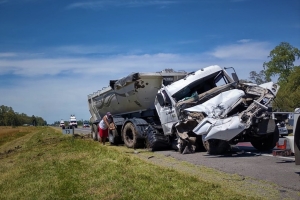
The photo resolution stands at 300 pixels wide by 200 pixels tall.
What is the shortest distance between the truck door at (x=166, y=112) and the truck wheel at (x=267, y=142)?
2812mm

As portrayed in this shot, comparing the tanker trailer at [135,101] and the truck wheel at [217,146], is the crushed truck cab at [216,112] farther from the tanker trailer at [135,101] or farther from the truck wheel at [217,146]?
the tanker trailer at [135,101]

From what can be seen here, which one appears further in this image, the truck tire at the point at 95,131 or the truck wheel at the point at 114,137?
the truck tire at the point at 95,131

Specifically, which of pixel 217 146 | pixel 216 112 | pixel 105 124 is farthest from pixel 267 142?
pixel 105 124

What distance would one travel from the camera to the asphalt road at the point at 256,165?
279 inches

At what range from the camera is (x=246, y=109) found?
10898 millimetres

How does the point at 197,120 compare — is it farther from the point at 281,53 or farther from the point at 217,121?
the point at 281,53

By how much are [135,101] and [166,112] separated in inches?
117

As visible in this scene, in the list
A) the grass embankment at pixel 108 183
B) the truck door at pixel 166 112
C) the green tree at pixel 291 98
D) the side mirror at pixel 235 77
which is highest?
the green tree at pixel 291 98

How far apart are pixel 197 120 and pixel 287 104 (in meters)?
21.8

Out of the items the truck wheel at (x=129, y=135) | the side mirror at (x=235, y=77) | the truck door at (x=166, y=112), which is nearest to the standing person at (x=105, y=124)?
the truck wheel at (x=129, y=135)

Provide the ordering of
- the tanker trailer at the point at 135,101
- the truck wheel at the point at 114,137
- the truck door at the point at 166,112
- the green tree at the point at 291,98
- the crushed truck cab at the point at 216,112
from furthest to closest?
the green tree at the point at 291,98 → the truck wheel at the point at 114,137 → the tanker trailer at the point at 135,101 → the truck door at the point at 166,112 → the crushed truck cab at the point at 216,112

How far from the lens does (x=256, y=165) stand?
29.1 feet

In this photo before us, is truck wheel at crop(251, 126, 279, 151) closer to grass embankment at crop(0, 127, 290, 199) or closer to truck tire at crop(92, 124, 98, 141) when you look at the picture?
grass embankment at crop(0, 127, 290, 199)

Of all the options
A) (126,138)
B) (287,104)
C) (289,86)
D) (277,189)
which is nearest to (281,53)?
(289,86)
